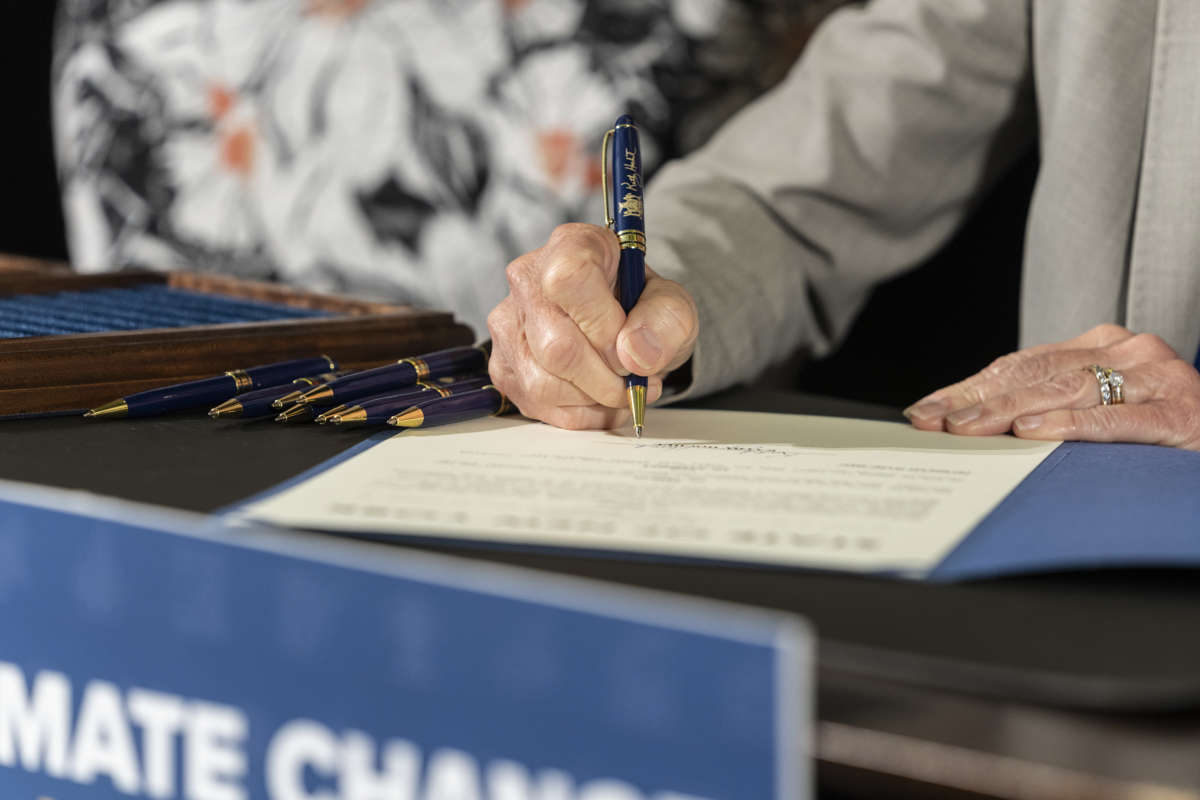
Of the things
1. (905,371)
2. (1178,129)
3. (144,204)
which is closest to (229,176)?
(144,204)

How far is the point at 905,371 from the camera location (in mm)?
1350

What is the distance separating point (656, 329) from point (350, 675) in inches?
12.6

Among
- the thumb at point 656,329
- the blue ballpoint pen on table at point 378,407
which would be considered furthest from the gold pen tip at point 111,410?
the thumb at point 656,329

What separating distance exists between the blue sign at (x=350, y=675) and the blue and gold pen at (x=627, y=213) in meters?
0.27

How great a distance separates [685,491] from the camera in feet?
1.57

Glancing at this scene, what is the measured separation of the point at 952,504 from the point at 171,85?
1.59 metres

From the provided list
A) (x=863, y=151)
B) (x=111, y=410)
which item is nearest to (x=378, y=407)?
(x=111, y=410)

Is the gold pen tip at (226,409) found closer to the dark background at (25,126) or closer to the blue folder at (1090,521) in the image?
the blue folder at (1090,521)

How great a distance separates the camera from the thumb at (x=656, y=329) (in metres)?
0.62

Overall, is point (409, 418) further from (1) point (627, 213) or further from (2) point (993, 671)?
(2) point (993, 671)

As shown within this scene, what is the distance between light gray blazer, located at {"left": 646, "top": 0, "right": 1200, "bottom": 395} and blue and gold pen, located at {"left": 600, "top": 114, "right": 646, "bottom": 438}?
119 millimetres

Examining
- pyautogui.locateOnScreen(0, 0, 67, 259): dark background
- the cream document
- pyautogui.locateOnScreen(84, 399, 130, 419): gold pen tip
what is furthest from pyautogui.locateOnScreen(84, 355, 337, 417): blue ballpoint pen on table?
pyautogui.locateOnScreen(0, 0, 67, 259): dark background

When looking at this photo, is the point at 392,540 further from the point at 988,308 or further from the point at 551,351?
the point at 988,308

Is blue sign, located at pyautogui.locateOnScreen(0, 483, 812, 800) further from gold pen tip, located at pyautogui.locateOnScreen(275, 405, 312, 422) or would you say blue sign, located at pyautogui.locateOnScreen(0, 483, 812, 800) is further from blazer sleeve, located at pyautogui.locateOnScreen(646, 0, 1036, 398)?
blazer sleeve, located at pyautogui.locateOnScreen(646, 0, 1036, 398)
